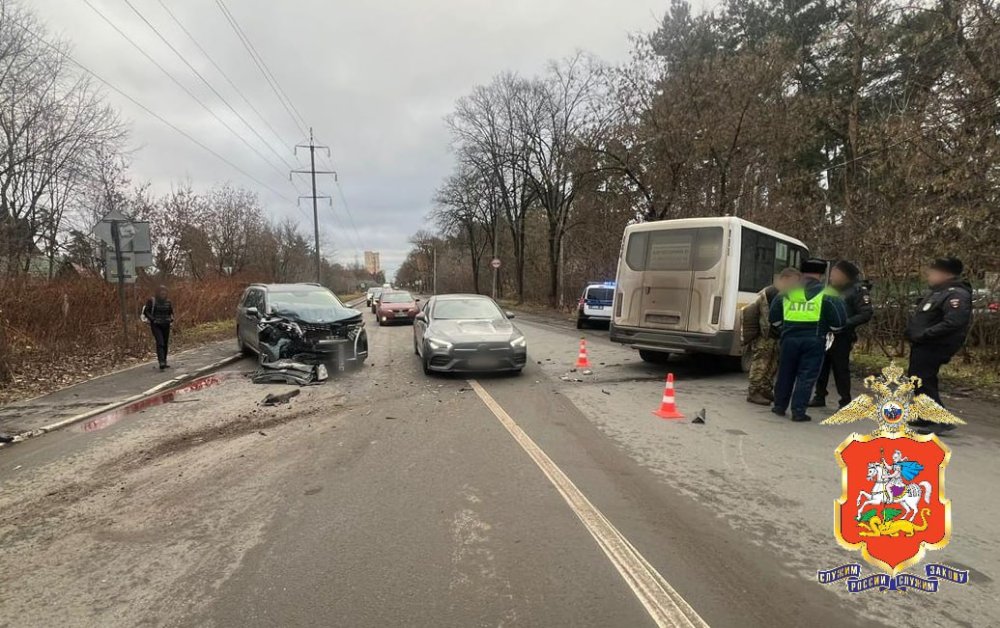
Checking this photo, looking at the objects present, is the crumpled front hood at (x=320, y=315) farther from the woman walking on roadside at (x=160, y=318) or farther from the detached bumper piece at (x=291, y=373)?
the woman walking on roadside at (x=160, y=318)

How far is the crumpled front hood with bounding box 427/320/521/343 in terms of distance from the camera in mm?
9133

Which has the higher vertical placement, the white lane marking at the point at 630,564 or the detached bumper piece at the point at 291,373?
the white lane marking at the point at 630,564

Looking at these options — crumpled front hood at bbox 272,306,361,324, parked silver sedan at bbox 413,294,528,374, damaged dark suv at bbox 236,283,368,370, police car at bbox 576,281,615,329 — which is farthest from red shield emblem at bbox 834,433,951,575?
police car at bbox 576,281,615,329

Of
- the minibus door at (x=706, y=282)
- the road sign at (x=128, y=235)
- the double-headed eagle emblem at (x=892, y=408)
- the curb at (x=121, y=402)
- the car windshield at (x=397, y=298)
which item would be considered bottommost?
the curb at (x=121, y=402)

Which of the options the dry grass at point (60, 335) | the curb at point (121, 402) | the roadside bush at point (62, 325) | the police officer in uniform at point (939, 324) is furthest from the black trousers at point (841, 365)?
the roadside bush at point (62, 325)

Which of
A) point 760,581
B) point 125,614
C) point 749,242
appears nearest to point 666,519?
point 760,581

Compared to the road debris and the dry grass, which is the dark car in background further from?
the road debris

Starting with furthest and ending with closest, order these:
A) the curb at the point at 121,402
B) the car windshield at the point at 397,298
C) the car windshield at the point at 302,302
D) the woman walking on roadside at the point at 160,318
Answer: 1. the car windshield at the point at 397,298
2. the car windshield at the point at 302,302
3. the woman walking on roadside at the point at 160,318
4. the curb at the point at 121,402

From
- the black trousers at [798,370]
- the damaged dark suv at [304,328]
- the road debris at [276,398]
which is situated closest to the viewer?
the black trousers at [798,370]

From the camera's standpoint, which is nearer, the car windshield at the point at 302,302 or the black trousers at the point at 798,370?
the black trousers at the point at 798,370

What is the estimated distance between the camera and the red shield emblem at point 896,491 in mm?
2543

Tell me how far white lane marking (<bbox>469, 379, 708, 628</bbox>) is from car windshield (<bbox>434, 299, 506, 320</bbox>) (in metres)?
5.87

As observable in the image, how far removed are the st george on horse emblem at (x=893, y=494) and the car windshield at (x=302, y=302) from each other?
31.5ft

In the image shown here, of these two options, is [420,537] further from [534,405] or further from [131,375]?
[131,375]
